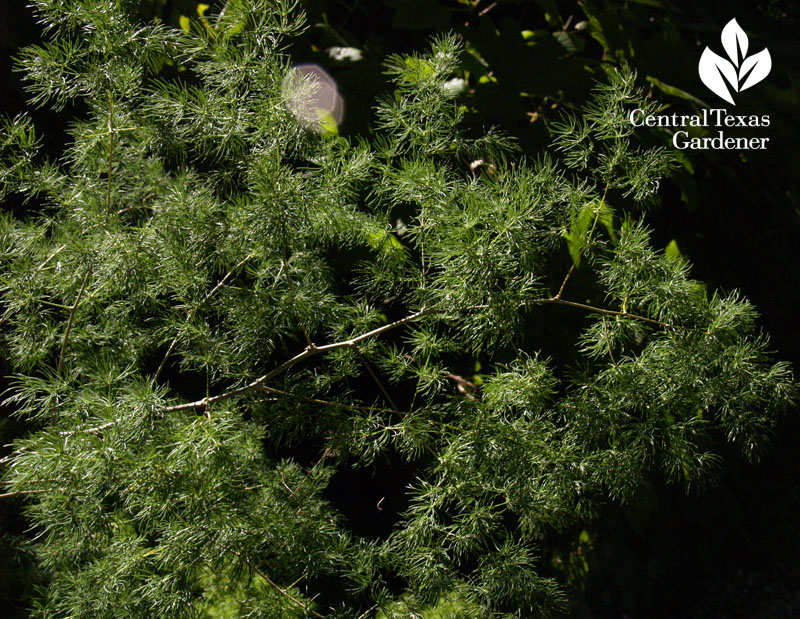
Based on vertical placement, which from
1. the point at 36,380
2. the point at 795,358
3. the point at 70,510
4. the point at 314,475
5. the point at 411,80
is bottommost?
the point at 795,358

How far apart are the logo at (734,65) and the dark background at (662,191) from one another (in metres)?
0.03

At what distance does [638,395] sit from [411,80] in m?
0.74

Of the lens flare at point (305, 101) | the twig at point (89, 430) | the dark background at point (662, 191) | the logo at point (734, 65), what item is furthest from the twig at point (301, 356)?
the logo at point (734, 65)

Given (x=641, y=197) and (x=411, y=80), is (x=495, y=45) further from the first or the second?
→ (x=641, y=197)

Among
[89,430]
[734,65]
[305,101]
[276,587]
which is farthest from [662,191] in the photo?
[89,430]

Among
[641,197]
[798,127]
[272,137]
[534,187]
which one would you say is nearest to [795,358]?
[798,127]

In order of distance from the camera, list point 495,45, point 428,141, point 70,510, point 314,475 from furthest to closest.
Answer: point 495,45, point 314,475, point 428,141, point 70,510

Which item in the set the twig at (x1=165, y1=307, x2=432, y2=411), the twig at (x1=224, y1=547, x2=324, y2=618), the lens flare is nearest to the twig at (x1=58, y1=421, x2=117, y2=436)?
the twig at (x1=165, y1=307, x2=432, y2=411)

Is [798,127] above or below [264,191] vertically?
below

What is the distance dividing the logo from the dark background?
0.11 ft

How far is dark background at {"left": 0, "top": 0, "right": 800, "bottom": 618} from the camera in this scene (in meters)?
1.69

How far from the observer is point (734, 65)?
69.6 inches

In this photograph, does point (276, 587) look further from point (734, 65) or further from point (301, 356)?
point (734, 65)

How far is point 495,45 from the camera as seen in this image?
1.69 m
